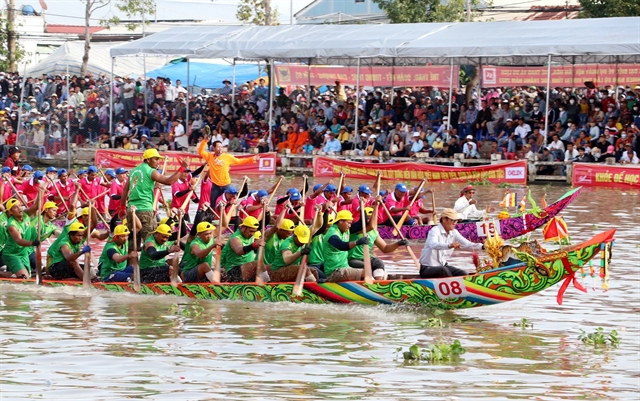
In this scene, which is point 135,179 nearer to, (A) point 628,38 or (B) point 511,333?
(B) point 511,333

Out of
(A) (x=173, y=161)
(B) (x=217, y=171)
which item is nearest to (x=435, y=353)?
(B) (x=217, y=171)

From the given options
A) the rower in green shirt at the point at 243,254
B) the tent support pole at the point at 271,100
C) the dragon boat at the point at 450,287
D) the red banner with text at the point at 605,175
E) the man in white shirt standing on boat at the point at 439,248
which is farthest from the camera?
the tent support pole at the point at 271,100

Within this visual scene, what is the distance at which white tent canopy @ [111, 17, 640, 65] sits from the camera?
91.2 feet

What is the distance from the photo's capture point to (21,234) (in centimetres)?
1466

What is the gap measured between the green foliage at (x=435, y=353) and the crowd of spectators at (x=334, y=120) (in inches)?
682

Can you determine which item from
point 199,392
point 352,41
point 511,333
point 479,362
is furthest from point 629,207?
point 199,392

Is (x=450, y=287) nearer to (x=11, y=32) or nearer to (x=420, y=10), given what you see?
(x=420, y=10)

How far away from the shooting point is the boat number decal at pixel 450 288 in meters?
12.3

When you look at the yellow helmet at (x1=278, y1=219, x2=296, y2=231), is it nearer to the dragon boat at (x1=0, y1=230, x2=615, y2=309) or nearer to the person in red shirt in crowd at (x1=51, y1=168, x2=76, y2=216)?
the dragon boat at (x1=0, y1=230, x2=615, y2=309)

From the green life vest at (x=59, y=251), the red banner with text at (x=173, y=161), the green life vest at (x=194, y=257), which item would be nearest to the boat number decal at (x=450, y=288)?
the green life vest at (x=194, y=257)

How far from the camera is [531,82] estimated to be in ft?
101

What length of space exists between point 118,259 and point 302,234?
2.38m

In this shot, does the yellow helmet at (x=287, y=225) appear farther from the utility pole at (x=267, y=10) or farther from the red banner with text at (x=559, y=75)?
the utility pole at (x=267, y=10)

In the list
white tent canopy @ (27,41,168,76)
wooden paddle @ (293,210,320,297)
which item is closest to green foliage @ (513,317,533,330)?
wooden paddle @ (293,210,320,297)
